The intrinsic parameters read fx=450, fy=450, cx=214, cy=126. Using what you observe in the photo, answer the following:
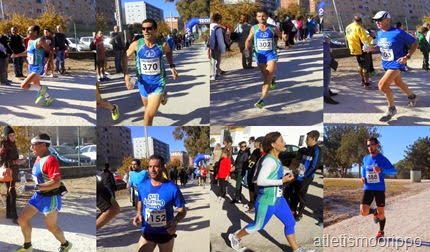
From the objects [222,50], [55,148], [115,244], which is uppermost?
[222,50]

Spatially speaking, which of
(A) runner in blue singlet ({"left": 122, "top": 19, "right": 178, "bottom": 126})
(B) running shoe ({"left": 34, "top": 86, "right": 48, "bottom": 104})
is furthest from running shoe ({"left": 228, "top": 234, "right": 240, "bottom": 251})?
(B) running shoe ({"left": 34, "top": 86, "right": 48, "bottom": 104})

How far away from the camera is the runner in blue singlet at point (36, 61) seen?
4.43 metres

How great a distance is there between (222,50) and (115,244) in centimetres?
217

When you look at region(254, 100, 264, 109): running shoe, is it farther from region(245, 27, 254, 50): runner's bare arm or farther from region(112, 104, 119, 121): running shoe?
region(112, 104, 119, 121): running shoe

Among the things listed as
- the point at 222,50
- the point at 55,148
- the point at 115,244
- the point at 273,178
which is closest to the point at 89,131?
the point at 55,148

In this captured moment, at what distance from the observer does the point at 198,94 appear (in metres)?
4.41

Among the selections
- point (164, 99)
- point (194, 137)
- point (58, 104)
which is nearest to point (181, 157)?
point (194, 137)

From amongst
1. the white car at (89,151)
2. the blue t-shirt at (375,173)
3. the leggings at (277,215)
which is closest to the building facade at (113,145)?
the white car at (89,151)

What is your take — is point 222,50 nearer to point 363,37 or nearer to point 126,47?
point 126,47

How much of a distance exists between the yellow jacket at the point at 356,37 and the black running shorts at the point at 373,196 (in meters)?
1.35

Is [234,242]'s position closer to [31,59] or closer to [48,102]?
[48,102]

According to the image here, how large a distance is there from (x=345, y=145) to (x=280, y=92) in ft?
2.64

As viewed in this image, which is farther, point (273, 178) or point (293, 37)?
point (293, 37)

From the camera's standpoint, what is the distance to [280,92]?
438 centimetres
